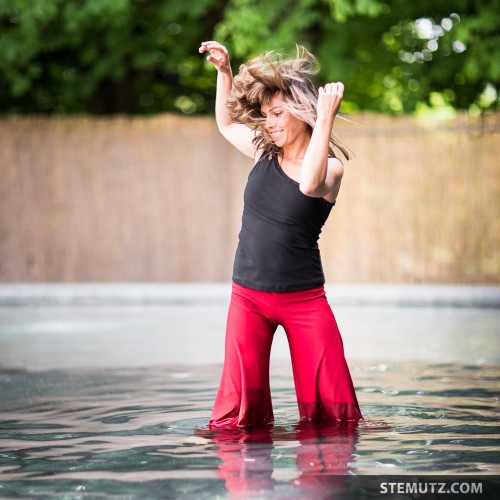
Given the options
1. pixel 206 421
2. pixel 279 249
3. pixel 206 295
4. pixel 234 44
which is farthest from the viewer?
pixel 234 44

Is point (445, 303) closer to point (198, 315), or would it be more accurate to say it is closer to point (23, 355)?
point (198, 315)

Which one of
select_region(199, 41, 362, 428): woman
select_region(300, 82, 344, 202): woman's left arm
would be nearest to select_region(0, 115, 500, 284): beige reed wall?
select_region(199, 41, 362, 428): woman

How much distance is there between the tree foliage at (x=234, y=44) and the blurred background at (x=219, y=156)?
0.04 meters

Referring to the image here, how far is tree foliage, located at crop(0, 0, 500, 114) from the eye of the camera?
55.2ft

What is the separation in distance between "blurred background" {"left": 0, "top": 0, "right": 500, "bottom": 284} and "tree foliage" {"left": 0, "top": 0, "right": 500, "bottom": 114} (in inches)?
1.5

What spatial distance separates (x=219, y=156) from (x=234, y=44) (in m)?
2.81

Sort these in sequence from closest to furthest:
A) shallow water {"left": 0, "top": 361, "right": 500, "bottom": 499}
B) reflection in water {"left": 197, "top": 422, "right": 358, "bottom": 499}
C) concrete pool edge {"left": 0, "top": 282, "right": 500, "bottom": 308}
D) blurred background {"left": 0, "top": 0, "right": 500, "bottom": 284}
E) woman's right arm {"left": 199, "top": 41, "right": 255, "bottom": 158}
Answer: reflection in water {"left": 197, "top": 422, "right": 358, "bottom": 499}
shallow water {"left": 0, "top": 361, "right": 500, "bottom": 499}
woman's right arm {"left": 199, "top": 41, "right": 255, "bottom": 158}
concrete pool edge {"left": 0, "top": 282, "right": 500, "bottom": 308}
blurred background {"left": 0, "top": 0, "right": 500, "bottom": 284}

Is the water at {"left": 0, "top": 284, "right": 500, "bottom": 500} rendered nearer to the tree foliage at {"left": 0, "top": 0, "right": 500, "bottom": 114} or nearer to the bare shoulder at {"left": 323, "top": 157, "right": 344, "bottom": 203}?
the bare shoulder at {"left": 323, "top": 157, "right": 344, "bottom": 203}

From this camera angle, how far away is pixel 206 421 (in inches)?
241

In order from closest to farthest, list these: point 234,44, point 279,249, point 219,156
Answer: point 279,249 → point 234,44 → point 219,156

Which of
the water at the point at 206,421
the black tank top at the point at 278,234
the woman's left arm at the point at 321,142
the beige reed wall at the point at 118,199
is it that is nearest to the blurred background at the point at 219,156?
the beige reed wall at the point at 118,199

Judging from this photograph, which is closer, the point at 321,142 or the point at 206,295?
the point at 321,142

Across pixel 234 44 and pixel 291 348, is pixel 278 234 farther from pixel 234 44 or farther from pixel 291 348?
pixel 234 44

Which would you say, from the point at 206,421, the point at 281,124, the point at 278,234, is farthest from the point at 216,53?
the point at 206,421
